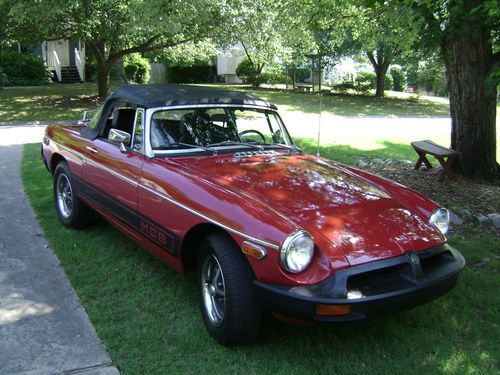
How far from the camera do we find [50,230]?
5398mm

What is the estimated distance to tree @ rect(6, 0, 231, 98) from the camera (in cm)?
954

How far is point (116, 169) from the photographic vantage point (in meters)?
4.36

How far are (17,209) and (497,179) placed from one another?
21.1 ft

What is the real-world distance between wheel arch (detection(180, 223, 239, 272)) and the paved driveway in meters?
0.79

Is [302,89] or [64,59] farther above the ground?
[64,59]

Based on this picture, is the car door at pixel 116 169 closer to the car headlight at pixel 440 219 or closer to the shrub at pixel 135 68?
the car headlight at pixel 440 219

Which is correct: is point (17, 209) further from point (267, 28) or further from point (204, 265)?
point (267, 28)

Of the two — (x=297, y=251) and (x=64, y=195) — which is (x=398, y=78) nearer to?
(x=64, y=195)

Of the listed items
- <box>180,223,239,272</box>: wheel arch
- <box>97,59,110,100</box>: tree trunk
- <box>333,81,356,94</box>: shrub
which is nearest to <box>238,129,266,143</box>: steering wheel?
<box>180,223,239,272</box>: wheel arch

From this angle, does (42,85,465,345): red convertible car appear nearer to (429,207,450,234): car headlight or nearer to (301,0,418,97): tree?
(429,207,450,234): car headlight

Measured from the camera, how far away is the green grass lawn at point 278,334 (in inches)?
122

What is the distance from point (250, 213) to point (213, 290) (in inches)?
25.6

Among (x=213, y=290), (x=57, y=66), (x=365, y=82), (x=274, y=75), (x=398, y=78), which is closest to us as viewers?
(x=213, y=290)

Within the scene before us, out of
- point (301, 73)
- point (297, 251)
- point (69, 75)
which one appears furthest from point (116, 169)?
point (301, 73)
